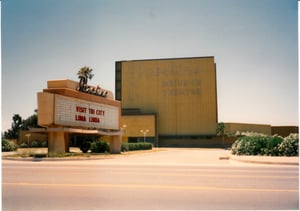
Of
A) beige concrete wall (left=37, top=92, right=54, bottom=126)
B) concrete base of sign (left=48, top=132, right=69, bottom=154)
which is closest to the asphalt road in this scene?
beige concrete wall (left=37, top=92, right=54, bottom=126)

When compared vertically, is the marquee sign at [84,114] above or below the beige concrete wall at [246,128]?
above

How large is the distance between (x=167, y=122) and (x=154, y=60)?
16.2 metres

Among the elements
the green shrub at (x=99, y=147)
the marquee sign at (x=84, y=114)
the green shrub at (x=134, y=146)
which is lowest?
the green shrub at (x=134, y=146)

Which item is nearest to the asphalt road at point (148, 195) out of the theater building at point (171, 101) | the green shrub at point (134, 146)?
the green shrub at point (134, 146)

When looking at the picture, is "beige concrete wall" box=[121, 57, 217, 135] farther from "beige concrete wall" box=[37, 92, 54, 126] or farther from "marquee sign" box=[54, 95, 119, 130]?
"beige concrete wall" box=[37, 92, 54, 126]

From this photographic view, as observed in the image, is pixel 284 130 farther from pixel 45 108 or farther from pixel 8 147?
pixel 45 108

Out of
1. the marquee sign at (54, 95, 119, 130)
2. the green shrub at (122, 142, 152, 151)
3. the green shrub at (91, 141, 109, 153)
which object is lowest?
the green shrub at (122, 142, 152, 151)

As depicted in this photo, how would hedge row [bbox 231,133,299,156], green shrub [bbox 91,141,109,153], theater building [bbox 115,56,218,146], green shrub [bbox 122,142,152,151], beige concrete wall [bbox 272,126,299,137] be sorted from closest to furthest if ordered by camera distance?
hedge row [bbox 231,133,299,156], green shrub [bbox 91,141,109,153], green shrub [bbox 122,142,152,151], theater building [bbox 115,56,218,146], beige concrete wall [bbox 272,126,299,137]

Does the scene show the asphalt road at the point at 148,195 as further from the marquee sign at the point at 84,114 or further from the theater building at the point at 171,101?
the theater building at the point at 171,101

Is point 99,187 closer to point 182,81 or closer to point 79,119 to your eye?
point 79,119

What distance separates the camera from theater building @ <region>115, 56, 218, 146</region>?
82188 millimetres

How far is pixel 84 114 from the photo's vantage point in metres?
34.2

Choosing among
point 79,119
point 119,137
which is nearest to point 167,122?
point 119,137

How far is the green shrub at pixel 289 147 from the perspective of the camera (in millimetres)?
22312
